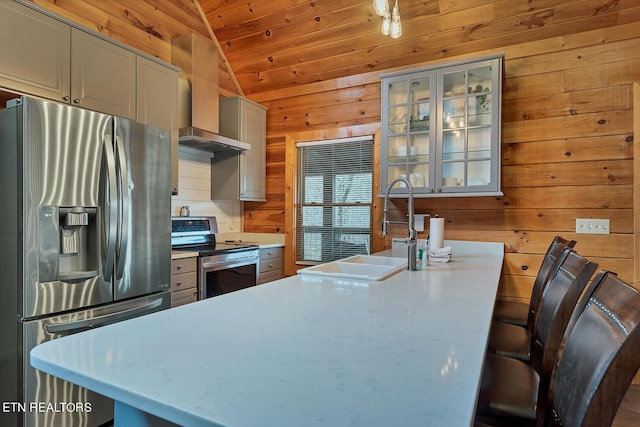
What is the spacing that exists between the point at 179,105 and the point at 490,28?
103 inches

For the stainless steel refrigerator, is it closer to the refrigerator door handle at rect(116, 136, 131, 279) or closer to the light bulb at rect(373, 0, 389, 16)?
the refrigerator door handle at rect(116, 136, 131, 279)

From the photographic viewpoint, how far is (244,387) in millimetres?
628

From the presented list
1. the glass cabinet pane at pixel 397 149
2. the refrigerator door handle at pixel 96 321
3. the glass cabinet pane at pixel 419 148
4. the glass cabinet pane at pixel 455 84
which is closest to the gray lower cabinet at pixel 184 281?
the refrigerator door handle at pixel 96 321

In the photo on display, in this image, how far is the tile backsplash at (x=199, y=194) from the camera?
3.52m

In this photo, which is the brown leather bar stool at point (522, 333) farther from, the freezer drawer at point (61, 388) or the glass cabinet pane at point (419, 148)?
the freezer drawer at point (61, 388)

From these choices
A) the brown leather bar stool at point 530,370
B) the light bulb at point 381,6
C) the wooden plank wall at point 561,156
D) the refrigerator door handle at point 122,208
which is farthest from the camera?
the wooden plank wall at point 561,156

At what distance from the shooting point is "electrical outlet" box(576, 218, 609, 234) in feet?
8.73

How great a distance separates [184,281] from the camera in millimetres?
2748

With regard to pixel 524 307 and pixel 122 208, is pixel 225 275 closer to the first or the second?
pixel 122 208

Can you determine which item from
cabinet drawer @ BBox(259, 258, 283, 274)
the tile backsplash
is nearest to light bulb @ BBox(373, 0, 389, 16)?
the tile backsplash

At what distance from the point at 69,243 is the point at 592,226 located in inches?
132

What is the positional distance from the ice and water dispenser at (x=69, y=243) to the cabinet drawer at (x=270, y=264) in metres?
1.76

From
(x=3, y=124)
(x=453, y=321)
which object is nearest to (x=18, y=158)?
(x=3, y=124)

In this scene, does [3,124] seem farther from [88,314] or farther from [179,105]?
[179,105]
